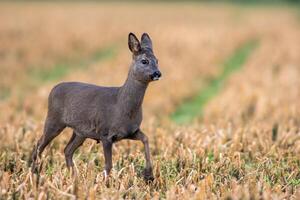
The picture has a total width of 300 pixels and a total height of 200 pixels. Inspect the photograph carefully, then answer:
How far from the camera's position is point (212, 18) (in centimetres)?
4944

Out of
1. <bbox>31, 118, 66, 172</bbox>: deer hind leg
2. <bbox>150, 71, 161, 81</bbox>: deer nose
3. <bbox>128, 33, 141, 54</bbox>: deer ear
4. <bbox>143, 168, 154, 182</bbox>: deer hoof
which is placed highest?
<bbox>128, 33, 141, 54</bbox>: deer ear

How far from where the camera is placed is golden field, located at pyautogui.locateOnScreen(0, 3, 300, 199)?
6.88 metres

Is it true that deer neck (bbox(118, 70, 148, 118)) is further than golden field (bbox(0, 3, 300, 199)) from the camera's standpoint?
Yes

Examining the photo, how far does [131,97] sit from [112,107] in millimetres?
259

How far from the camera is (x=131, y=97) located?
23.5 feet

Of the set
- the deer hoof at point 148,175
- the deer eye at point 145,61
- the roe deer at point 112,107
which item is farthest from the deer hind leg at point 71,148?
the deer eye at point 145,61

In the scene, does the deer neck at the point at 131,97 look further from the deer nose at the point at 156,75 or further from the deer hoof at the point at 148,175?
the deer hoof at the point at 148,175

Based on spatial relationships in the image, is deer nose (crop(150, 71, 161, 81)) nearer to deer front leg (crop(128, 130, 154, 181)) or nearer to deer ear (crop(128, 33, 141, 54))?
deer ear (crop(128, 33, 141, 54))

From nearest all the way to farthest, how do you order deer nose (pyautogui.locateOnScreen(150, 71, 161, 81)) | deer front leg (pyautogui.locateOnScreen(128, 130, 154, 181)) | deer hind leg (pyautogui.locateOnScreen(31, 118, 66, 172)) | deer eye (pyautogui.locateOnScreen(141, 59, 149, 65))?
deer nose (pyautogui.locateOnScreen(150, 71, 161, 81)), deer eye (pyautogui.locateOnScreen(141, 59, 149, 65)), deer front leg (pyautogui.locateOnScreen(128, 130, 154, 181)), deer hind leg (pyautogui.locateOnScreen(31, 118, 66, 172))

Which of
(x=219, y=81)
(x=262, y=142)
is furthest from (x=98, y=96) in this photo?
(x=219, y=81)

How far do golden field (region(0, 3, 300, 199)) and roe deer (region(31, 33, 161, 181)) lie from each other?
16.7 inches

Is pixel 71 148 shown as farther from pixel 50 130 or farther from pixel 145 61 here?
pixel 145 61

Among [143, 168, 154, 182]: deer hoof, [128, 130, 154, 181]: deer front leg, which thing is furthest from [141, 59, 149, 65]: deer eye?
[143, 168, 154, 182]: deer hoof

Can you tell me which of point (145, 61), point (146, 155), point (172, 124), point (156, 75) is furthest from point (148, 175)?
point (172, 124)
